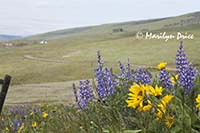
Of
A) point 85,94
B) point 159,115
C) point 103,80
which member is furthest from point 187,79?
point 85,94

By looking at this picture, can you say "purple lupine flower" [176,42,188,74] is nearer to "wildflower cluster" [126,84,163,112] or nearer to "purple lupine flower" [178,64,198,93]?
"purple lupine flower" [178,64,198,93]

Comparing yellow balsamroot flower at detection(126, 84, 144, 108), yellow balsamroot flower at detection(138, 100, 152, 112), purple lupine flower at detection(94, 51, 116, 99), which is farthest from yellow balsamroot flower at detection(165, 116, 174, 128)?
purple lupine flower at detection(94, 51, 116, 99)

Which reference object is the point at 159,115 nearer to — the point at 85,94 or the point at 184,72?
the point at 184,72

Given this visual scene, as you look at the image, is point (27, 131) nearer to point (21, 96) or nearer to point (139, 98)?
point (139, 98)

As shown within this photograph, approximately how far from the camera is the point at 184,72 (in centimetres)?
367

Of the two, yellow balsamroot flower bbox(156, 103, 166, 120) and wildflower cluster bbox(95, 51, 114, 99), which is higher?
yellow balsamroot flower bbox(156, 103, 166, 120)

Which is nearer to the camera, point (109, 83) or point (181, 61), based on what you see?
point (181, 61)

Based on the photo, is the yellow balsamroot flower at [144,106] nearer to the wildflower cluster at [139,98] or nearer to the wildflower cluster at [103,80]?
the wildflower cluster at [139,98]

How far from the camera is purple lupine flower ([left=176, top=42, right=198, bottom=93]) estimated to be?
11.6 feet

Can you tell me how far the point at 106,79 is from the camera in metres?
5.43

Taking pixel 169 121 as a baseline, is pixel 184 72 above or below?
above

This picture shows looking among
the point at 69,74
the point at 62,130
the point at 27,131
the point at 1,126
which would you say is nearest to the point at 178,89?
the point at 62,130

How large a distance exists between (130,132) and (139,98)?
0.72 feet

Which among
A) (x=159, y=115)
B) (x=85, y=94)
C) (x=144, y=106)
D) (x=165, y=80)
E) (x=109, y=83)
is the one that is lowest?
(x=85, y=94)
